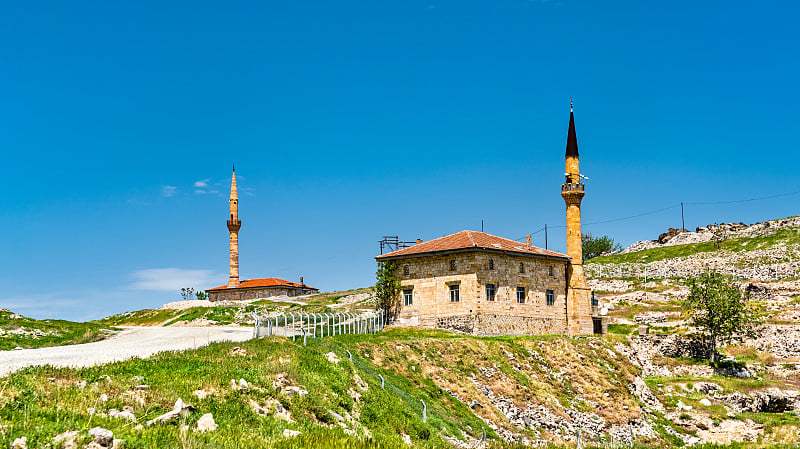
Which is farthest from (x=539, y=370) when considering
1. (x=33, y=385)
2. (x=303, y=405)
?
(x=33, y=385)

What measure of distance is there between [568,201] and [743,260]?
1976 inches

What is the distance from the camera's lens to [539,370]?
3684cm

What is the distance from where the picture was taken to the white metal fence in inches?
1165

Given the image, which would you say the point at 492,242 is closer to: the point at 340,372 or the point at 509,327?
the point at 509,327

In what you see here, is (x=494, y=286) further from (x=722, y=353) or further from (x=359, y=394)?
(x=359, y=394)

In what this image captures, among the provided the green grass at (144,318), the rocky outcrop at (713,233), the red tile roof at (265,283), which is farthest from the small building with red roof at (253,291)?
the rocky outcrop at (713,233)

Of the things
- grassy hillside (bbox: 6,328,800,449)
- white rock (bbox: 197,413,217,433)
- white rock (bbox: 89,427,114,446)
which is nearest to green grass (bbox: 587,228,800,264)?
grassy hillside (bbox: 6,328,800,449)

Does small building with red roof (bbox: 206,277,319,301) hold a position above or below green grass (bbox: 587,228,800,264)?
below

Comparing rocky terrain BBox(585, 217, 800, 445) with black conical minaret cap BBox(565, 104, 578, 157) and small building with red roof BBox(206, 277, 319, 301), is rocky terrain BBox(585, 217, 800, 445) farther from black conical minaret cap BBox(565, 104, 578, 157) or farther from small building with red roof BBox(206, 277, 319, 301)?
small building with red roof BBox(206, 277, 319, 301)

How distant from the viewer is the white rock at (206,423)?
12557 millimetres

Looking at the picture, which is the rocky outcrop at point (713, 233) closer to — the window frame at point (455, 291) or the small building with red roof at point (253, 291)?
the small building with red roof at point (253, 291)

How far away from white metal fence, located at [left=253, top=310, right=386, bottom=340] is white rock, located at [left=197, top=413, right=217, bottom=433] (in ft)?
46.2

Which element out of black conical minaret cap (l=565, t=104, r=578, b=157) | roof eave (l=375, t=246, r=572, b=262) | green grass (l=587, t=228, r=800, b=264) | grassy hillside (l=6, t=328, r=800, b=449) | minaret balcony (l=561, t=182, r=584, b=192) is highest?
black conical minaret cap (l=565, t=104, r=578, b=157)

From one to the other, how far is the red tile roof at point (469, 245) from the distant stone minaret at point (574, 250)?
1.50m
